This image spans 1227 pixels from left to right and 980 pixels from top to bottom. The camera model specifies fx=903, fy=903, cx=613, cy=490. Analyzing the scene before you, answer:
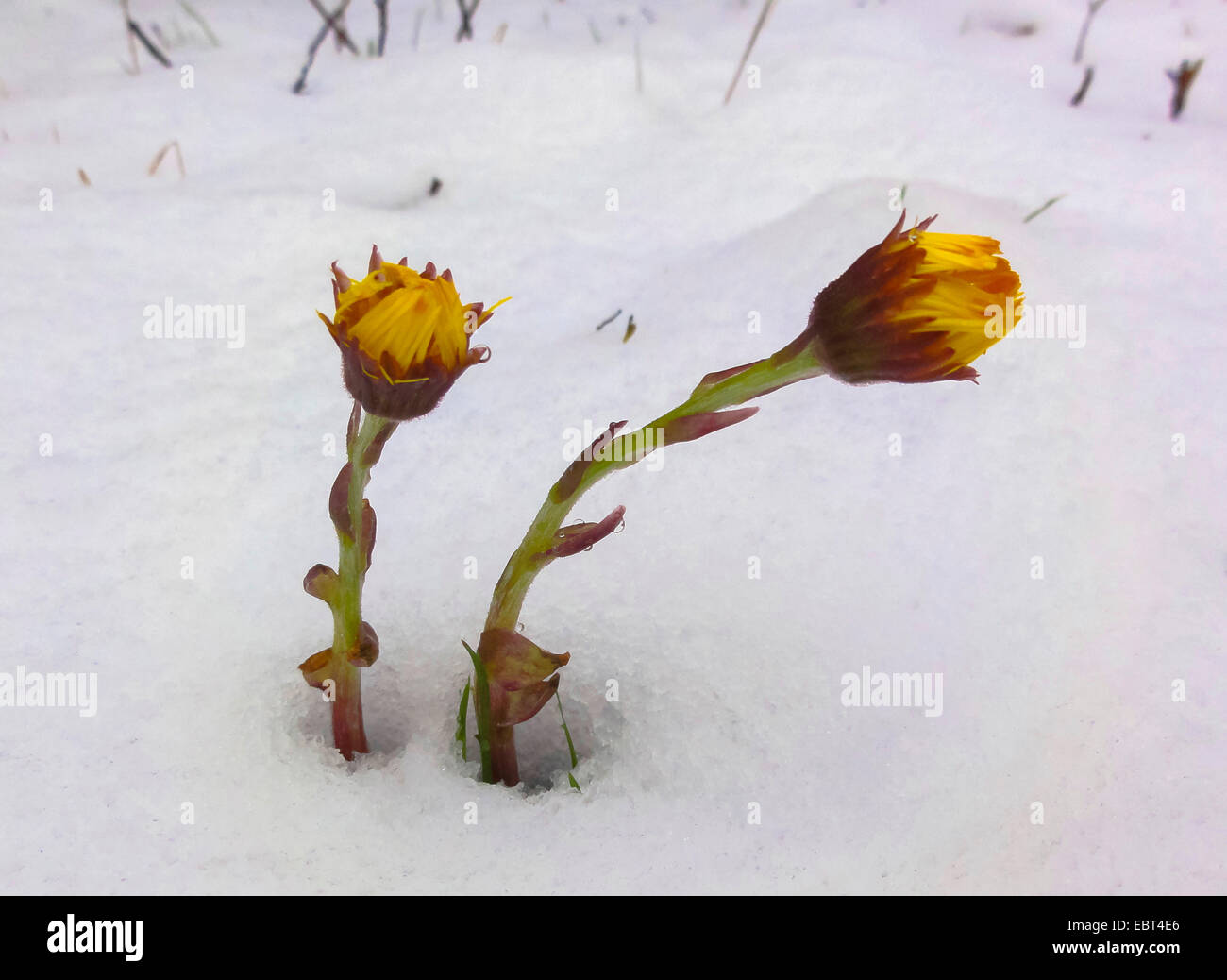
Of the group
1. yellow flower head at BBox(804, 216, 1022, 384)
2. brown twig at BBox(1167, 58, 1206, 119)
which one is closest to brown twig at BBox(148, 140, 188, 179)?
yellow flower head at BBox(804, 216, 1022, 384)

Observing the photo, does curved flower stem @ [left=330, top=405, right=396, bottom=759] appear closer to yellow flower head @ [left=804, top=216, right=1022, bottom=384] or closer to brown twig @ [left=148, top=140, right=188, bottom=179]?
yellow flower head @ [left=804, top=216, right=1022, bottom=384]

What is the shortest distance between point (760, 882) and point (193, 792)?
0.49m

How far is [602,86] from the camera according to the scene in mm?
2031

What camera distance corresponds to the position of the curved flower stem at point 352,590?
2.39 ft

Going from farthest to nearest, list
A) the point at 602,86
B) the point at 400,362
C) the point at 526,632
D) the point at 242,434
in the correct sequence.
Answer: the point at 602,86 → the point at 242,434 → the point at 526,632 → the point at 400,362

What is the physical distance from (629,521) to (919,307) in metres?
0.50

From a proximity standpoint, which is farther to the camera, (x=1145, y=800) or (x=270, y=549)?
(x=270, y=549)

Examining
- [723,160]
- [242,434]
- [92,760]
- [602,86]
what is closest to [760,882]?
[92,760]

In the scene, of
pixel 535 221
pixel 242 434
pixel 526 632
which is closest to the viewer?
pixel 526 632

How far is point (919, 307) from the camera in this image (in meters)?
0.65

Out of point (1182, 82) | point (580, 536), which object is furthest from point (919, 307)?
point (1182, 82)

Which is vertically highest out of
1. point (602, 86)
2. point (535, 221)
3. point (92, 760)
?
point (602, 86)

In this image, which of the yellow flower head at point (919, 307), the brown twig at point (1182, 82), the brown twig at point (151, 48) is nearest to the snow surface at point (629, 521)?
the brown twig at point (1182, 82)

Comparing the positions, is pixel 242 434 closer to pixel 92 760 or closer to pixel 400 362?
pixel 92 760
